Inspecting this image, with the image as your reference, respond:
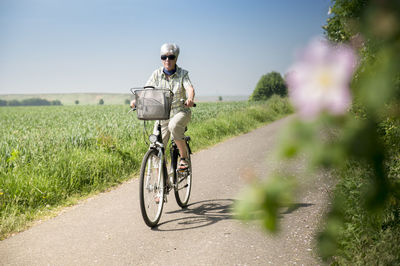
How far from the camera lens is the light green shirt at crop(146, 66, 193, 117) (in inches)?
170

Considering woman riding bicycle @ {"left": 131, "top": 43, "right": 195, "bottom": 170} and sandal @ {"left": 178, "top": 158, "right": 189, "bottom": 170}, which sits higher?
woman riding bicycle @ {"left": 131, "top": 43, "right": 195, "bottom": 170}

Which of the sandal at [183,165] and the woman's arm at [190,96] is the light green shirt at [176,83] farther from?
the sandal at [183,165]

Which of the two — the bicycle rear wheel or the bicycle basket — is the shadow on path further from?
the bicycle basket

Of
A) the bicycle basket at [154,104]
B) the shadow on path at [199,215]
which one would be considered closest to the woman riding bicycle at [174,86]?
the bicycle basket at [154,104]

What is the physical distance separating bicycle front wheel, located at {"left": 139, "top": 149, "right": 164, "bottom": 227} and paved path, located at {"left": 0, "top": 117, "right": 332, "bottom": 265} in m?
0.19

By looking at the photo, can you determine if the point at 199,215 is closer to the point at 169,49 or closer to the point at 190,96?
the point at 190,96

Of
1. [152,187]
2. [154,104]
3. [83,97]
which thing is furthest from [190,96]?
[83,97]

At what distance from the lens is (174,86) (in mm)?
4340

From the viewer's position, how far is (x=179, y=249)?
11.2ft

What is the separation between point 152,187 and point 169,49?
1.75m

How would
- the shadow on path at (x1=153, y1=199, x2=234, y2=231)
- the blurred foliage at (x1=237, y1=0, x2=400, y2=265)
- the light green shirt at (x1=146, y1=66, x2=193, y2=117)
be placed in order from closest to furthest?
the blurred foliage at (x1=237, y1=0, x2=400, y2=265), the shadow on path at (x1=153, y1=199, x2=234, y2=231), the light green shirt at (x1=146, y1=66, x2=193, y2=117)

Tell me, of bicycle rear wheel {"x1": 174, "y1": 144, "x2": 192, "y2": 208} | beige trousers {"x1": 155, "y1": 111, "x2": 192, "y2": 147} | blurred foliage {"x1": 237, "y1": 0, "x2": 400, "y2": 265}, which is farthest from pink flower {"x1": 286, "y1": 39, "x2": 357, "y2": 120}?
bicycle rear wheel {"x1": 174, "y1": 144, "x2": 192, "y2": 208}

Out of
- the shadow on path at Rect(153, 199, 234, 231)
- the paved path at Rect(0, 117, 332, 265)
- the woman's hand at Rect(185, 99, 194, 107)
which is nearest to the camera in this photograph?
the paved path at Rect(0, 117, 332, 265)

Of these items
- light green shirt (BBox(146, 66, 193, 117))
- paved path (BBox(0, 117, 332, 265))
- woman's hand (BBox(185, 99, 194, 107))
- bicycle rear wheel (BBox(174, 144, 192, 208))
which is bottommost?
paved path (BBox(0, 117, 332, 265))
